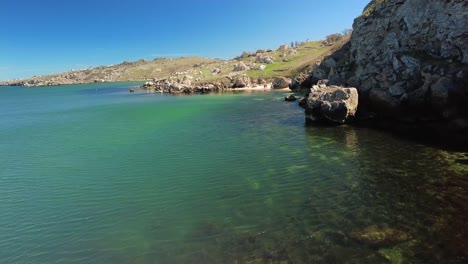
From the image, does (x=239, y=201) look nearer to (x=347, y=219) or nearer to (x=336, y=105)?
(x=347, y=219)

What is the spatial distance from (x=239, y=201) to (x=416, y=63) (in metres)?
28.8

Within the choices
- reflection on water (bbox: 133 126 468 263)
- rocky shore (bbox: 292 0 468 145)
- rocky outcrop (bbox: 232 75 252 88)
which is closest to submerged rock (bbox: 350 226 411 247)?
reflection on water (bbox: 133 126 468 263)

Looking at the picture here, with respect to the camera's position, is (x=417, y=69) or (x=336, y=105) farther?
(x=336, y=105)

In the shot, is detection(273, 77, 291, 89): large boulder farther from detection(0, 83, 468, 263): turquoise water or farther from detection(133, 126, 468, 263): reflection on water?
detection(133, 126, 468, 263): reflection on water

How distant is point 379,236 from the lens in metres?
13.3

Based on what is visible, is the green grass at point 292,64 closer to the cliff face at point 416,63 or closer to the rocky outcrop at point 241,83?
the rocky outcrop at point 241,83

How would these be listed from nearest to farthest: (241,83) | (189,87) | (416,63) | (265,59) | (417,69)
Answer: (417,69), (416,63), (189,87), (241,83), (265,59)

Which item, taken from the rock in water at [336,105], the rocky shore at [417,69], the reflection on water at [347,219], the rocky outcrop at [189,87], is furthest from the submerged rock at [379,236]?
the rocky outcrop at [189,87]

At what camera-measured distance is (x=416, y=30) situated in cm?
3788

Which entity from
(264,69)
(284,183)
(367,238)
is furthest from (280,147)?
(264,69)

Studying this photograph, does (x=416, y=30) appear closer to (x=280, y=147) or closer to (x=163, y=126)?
(x=280, y=147)

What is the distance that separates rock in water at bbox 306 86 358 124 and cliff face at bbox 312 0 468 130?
8.53ft

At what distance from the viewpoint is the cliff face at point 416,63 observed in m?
28.9

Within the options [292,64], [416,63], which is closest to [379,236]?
[416,63]
